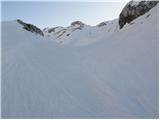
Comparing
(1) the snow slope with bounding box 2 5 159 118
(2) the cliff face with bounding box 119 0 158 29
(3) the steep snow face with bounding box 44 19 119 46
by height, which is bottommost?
(3) the steep snow face with bounding box 44 19 119 46

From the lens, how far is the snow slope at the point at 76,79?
46.8ft

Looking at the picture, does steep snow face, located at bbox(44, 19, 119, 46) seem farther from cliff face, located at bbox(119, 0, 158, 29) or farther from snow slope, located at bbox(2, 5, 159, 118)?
snow slope, located at bbox(2, 5, 159, 118)

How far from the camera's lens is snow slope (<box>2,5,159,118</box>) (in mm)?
14273

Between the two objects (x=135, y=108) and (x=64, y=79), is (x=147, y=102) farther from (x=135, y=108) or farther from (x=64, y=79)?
(x=64, y=79)

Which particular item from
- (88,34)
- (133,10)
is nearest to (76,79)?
(133,10)

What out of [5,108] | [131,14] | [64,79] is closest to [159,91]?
[64,79]

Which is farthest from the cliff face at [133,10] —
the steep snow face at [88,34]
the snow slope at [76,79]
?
the snow slope at [76,79]

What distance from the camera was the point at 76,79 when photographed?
→ 58.5 ft

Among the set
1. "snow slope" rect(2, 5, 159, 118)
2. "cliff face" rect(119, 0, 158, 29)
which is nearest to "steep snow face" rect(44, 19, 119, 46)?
"cliff face" rect(119, 0, 158, 29)

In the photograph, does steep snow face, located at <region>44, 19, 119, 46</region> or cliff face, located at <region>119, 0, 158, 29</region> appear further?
steep snow face, located at <region>44, 19, 119, 46</region>

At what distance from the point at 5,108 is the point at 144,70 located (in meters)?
11.0

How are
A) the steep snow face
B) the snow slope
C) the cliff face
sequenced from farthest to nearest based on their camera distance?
the steep snow face
the cliff face
the snow slope

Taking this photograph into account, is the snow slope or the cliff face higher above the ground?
the cliff face

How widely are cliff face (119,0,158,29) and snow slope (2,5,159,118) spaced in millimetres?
9867
